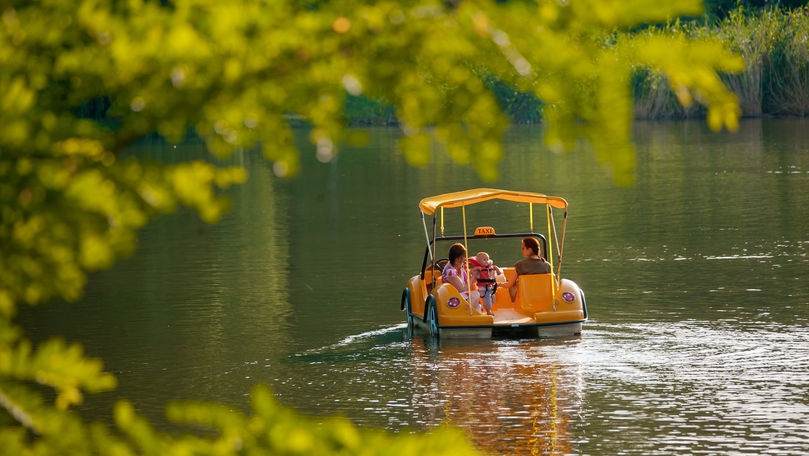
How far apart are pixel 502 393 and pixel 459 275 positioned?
3.29 metres

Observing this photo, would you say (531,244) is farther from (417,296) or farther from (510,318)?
(417,296)

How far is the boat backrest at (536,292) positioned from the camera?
13.4 m

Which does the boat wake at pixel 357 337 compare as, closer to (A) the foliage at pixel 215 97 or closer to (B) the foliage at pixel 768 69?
(A) the foliage at pixel 215 97

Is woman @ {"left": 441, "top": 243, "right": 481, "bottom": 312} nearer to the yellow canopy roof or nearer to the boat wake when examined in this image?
the yellow canopy roof

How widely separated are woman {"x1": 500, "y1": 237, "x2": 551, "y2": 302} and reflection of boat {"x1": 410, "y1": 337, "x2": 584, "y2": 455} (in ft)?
2.95

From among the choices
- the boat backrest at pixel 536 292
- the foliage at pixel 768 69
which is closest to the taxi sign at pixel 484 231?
the boat backrest at pixel 536 292

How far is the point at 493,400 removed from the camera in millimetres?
10453

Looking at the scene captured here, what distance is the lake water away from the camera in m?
9.91

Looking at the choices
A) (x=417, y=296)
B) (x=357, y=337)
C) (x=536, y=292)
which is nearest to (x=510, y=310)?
(x=536, y=292)

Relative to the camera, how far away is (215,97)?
2.24m

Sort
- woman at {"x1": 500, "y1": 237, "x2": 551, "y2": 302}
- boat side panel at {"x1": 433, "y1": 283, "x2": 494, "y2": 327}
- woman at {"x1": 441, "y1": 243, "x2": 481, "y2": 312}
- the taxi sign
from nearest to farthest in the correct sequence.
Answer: boat side panel at {"x1": 433, "y1": 283, "x2": 494, "y2": 327} < woman at {"x1": 441, "y1": 243, "x2": 481, "y2": 312} < woman at {"x1": 500, "y1": 237, "x2": 551, "y2": 302} < the taxi sign

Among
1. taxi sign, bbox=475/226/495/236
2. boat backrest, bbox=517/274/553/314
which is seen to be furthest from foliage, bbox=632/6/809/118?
boat backrest, bbox=517/274/553/314

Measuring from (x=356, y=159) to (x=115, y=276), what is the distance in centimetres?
2844

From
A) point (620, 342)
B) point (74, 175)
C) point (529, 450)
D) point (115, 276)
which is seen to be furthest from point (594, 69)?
point (115, 276)
